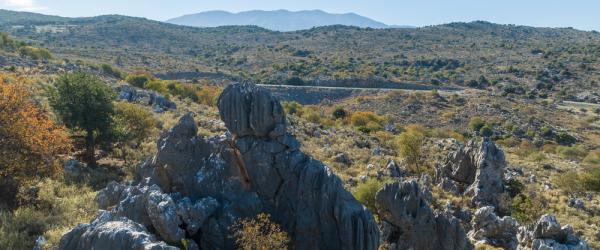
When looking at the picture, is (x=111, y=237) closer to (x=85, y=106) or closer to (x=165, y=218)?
(x=165, y=218)

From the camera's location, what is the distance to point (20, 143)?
65.7 ft

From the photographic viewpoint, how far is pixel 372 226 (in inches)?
596

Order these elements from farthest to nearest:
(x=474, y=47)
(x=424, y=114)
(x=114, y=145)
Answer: (x=474, y=47), (x=424, y=114), (x=114, y=145)

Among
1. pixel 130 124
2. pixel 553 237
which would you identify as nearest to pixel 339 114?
pixel 130 124

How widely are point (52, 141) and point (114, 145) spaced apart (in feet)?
46.5

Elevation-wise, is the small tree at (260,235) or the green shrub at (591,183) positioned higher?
the small tree at (260,235)

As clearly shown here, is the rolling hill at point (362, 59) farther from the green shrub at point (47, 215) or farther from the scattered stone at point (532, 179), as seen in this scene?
the green shrub at point (47, 215)

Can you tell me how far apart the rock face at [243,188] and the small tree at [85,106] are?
1309cm

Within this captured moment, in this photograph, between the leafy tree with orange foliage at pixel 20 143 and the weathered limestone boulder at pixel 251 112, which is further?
the leafy tree with orange foliage at pixel 20 143

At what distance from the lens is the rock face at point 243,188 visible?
15008mm

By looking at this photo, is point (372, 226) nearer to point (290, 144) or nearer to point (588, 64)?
point (290, 144)

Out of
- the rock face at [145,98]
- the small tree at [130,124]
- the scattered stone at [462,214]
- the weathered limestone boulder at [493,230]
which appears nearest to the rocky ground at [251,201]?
the weathered limestone boulder at [493,230]

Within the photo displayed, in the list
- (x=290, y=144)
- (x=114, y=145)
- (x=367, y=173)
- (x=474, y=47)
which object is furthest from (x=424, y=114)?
(x=474, y=47)

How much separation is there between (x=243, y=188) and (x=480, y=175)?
69.8 ft
